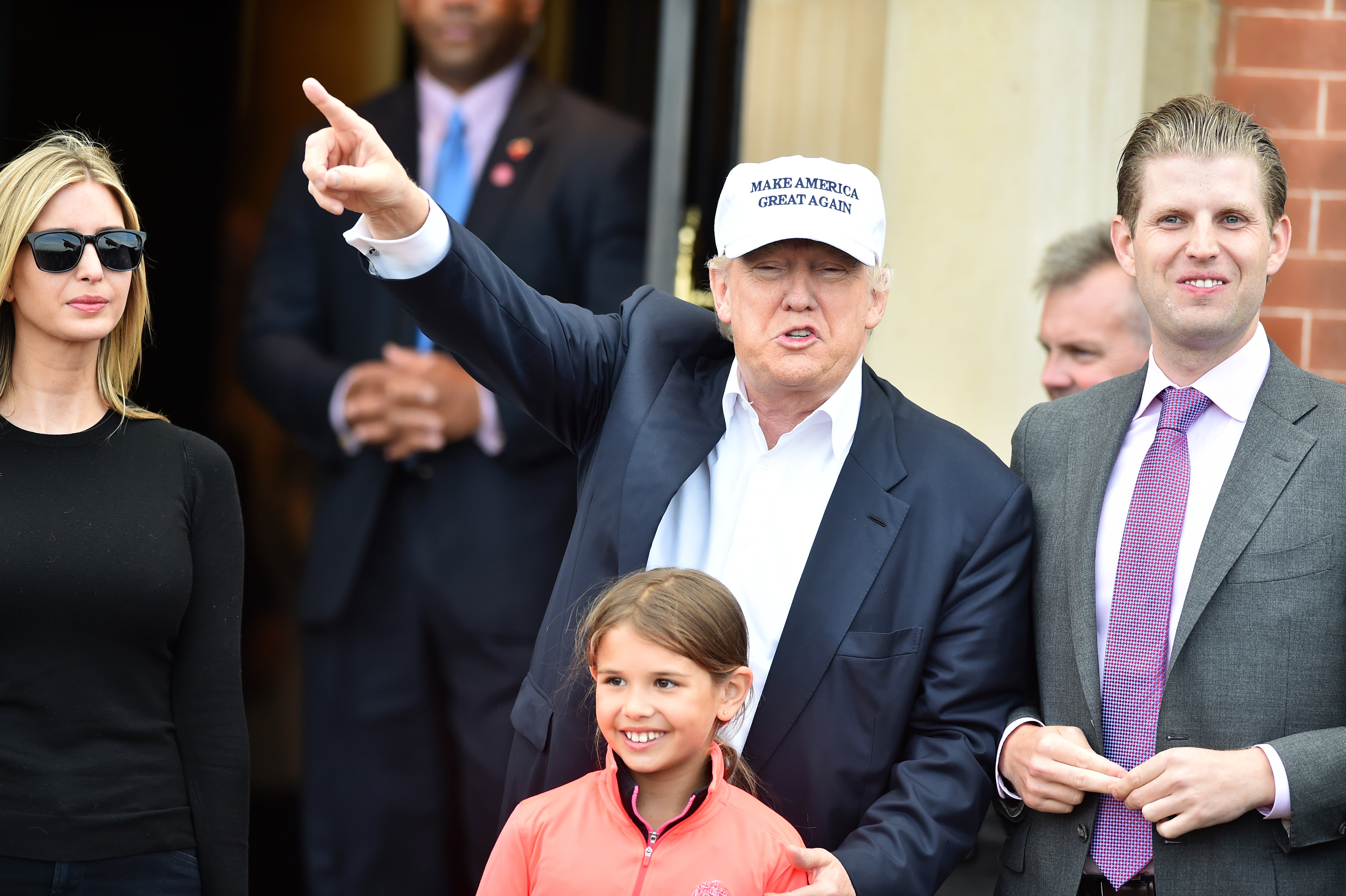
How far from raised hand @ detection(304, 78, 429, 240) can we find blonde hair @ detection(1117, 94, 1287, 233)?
1259 millimetres

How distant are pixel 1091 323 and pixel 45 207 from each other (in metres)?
2.36

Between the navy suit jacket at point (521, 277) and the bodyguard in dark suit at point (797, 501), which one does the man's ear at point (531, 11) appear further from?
the bodyguard in dark suit at point (797, 501)

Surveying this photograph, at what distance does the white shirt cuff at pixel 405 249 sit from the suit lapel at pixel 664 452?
504 mm

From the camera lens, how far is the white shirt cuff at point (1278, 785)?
2.07m

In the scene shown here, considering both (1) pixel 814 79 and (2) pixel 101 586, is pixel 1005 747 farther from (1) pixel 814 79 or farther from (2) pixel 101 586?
(1) pixel 814 79

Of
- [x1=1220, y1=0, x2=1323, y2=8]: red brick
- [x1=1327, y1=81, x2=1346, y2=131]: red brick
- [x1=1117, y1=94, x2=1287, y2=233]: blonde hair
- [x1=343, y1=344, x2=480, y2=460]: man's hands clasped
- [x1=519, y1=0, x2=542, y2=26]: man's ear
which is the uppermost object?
[x1=1220, y1=0, x2=1323, y2=8]: red brick

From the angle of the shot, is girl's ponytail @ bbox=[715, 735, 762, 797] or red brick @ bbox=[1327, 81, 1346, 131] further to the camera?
red brick @ bbox=[1327, 81, 1346, 131]

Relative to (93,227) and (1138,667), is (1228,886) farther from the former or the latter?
(93,227)

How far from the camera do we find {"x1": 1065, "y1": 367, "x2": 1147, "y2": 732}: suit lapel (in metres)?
2.28

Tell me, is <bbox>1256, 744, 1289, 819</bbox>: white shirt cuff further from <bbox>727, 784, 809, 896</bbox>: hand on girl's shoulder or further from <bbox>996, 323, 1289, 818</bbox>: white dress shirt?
<bbox>727, 784, 809, 896</bbox>: hand on girl's shoulder

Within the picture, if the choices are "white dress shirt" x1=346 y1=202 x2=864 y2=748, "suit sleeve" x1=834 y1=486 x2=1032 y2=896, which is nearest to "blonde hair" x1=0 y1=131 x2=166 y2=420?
"white dress shirt" x1=346 y1=202 x2=864 y2=748

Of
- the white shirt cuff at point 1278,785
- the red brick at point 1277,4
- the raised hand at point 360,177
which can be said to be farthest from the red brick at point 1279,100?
the raised hand at point 360,177

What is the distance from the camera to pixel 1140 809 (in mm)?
2174

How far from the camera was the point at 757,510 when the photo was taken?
95.6 inches
